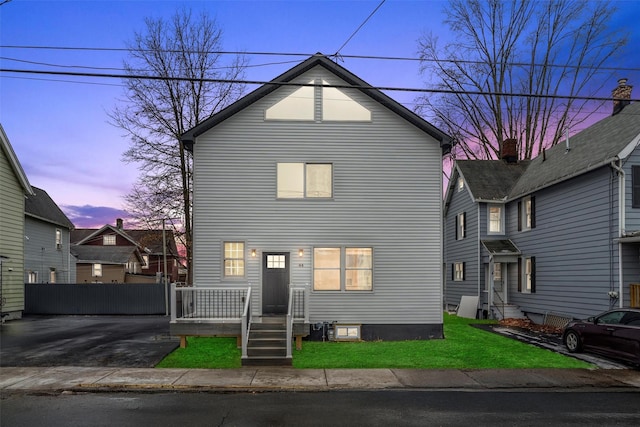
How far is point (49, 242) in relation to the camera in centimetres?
3148

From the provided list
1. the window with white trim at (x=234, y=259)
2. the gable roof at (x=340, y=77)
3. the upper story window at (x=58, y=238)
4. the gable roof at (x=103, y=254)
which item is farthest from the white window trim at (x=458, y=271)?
the gable roof at (x=103, y=254)

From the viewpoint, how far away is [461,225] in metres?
27.7

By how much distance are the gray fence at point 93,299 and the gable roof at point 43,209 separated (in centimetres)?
499

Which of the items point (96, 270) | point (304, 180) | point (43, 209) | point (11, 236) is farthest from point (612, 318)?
point (96, 270)

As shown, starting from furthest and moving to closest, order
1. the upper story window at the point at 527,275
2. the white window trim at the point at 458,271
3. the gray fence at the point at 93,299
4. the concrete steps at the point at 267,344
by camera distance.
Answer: the white window trim at the point at 458,271, the gray fence at the point at 93,299, the upper story window at the point at 527,275, the concrete steps at the point at 267,344

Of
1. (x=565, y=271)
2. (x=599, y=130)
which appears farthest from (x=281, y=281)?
(x=599, y=130)

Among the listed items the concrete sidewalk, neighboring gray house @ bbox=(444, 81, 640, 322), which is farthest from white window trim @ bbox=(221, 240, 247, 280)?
neighboring gray house @ bbox=(444, 81, 640, 322)

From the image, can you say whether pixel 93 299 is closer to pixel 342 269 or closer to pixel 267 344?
pixel 342 269

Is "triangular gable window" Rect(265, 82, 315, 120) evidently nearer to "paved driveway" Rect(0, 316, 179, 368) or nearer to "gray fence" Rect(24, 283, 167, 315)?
"paved driveway" Rect(0, 316, 179, 368)

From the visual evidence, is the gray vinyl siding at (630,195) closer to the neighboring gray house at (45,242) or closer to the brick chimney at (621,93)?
the brick chimney at (621,93)

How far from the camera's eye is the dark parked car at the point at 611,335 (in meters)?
12.4

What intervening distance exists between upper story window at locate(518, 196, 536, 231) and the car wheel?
8.70 meters

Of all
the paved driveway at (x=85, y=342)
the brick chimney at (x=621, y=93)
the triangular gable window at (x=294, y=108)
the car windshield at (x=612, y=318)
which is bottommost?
the paved driveway at (x=85, y=342)

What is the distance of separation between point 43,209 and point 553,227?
1176 inches
